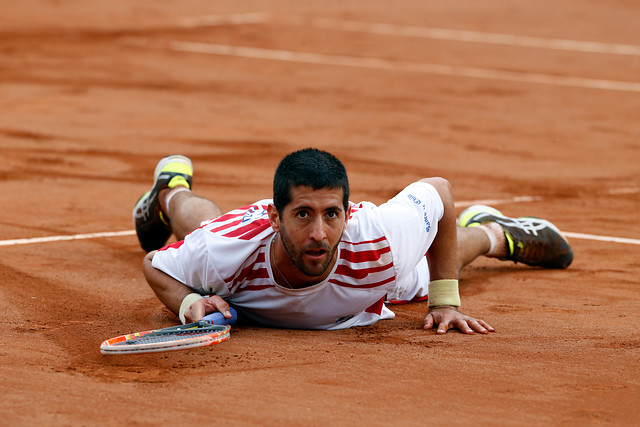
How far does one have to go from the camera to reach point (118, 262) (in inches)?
273

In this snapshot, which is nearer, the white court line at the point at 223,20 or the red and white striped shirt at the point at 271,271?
the red and white striped shirt at the point at 271,271

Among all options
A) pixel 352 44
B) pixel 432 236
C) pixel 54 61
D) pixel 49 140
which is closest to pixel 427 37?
pixel 352 44

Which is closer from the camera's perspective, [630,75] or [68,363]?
[68,363]

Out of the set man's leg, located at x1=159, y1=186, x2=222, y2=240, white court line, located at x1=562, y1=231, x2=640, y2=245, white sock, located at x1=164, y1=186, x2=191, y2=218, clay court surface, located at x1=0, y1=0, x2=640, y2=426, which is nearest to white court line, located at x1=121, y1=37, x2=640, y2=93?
clay court surface, located at x1=0, y1=0, x2=640, y2=426

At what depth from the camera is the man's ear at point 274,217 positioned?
4.94m

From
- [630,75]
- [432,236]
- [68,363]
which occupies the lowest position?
[68,363]

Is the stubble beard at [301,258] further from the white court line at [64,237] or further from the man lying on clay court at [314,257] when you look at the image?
the white court line at [64,237]

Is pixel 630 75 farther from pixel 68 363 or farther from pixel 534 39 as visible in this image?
pixel 68 363

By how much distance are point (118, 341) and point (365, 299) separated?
128cm

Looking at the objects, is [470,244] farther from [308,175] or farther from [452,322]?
[308,175]

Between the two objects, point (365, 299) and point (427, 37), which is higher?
point (427, 37)

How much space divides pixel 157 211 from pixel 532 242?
2.49 m

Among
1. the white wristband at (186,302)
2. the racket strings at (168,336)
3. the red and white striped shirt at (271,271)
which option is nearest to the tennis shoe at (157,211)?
the red and white striped shirt at (271,271)

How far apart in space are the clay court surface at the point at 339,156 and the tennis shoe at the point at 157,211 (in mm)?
183
